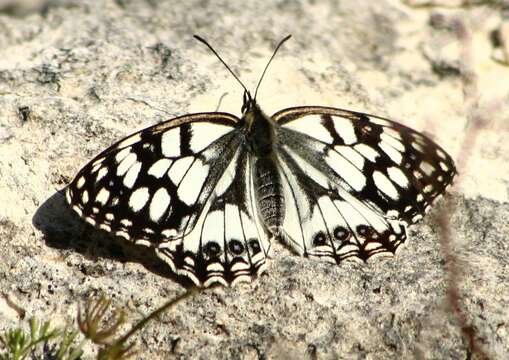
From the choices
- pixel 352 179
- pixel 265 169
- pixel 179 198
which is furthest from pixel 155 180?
pixel 352 179

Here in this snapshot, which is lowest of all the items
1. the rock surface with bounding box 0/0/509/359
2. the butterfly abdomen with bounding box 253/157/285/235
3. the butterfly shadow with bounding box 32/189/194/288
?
the butterfly shadow with bounding box 32/189/194/288

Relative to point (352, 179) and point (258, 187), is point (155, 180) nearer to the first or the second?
point (258, 187)

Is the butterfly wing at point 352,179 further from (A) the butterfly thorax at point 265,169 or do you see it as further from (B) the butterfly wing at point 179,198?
(B) the butterfly wing at point 179,198

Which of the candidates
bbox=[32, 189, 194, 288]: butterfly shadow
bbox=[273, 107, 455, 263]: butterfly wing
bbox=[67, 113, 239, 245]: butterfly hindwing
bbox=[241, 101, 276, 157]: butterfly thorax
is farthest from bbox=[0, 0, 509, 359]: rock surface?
bbox=[241, 101, 276, 157]: butterfly thorax

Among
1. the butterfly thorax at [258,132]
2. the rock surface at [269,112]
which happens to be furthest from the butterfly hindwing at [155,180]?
the rock surface at [269,112]

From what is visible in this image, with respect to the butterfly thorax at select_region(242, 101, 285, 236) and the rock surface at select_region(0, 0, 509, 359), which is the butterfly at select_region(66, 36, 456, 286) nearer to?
the butterfly thorax at select_region(242, 101, 285, 236)

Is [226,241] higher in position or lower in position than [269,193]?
lower

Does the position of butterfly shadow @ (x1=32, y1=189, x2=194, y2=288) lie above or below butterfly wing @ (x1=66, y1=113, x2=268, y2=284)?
below

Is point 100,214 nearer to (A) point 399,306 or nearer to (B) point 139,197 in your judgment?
(B) point 139,197
